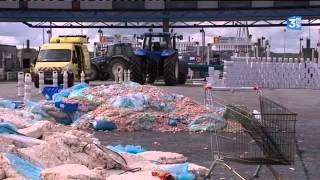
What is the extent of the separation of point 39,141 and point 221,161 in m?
2.88

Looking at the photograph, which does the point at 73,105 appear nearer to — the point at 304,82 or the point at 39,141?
the point at 39,141

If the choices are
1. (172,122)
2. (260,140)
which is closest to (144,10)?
A: (172,122)

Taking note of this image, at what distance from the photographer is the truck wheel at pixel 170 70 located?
34.2 m

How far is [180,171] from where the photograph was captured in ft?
27.9

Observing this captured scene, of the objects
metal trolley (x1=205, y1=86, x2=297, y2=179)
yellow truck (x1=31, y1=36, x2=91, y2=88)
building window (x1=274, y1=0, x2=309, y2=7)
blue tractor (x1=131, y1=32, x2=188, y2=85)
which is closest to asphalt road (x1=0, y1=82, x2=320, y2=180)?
metal trolley (x1=205, y1=86, x2=297, y2=179)

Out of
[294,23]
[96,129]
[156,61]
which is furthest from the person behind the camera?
[294,23]

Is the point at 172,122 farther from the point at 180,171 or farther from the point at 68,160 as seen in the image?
the point at 68,160

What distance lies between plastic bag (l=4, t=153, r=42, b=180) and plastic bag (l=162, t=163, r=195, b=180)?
1.80 meters

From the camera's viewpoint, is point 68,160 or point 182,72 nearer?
point 68,160

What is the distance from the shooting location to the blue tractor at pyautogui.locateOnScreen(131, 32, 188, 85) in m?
34.1

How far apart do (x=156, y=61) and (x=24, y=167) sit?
2760 cm

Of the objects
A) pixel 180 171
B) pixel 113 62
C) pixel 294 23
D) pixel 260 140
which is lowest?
pixel 180 171

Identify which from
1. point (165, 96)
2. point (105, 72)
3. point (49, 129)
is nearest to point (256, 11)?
point (105, 72)

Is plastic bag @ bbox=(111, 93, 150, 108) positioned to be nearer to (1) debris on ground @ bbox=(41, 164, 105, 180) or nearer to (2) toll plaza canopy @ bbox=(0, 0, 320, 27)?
(1) debris on ground @ bbox=(41, 164, 105, 180)
